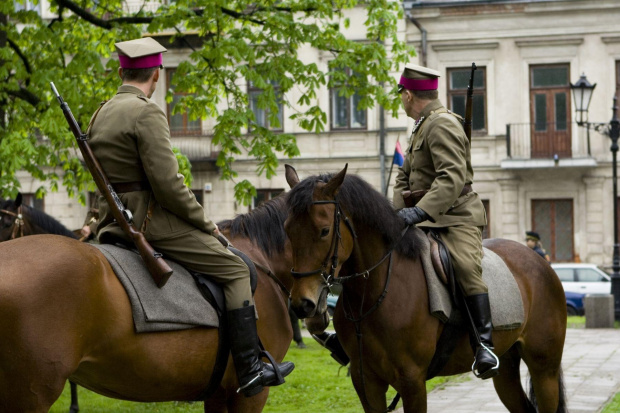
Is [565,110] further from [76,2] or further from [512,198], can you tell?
[76,2]

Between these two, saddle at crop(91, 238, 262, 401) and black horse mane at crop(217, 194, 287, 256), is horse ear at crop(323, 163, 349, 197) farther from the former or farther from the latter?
saddle at crop(91, 238, 262, 401)

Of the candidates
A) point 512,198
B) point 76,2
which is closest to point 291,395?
point 76,2

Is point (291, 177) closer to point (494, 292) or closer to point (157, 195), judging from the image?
point (157, 195)

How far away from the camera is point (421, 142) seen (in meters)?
6.59

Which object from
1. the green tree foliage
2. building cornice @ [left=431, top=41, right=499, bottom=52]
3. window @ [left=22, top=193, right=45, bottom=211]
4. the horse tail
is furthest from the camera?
window @ [left=22, top=193, right=45, bottom=211]

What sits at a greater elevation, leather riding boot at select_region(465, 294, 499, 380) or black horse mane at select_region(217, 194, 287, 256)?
black horse mane at select_region(217, 194, 287, 256)

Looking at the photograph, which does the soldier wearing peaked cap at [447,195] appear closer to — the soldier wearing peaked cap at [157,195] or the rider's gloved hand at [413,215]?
the rider's gloved hand at [413,215]

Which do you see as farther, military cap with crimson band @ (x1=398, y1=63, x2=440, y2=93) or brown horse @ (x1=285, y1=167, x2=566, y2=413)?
military cap with crimson band @ (x1=398, y1=63, x2=440, y2=93)

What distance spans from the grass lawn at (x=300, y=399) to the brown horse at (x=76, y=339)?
13.9ft

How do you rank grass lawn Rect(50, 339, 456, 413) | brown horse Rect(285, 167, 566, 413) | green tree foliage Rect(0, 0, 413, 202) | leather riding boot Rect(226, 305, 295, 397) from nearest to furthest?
leather riding boot Rect(226, 305, 295, 397)
brown horse Rect(285, 167, 566, 413)
grass lawn Rect(50, 339, 456, 413)
green tree foliage Rect(0, 0, 413, 202)

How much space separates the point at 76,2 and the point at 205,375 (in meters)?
10.4

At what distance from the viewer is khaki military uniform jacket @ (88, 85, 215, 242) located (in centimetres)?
Result: 519

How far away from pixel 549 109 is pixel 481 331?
24.6m

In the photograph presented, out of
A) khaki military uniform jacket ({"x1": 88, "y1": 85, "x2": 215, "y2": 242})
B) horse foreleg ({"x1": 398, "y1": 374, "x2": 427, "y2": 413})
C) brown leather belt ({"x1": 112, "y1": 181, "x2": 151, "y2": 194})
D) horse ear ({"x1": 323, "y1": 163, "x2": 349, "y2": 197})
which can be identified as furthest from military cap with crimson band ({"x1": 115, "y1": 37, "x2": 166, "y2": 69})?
horse foreleg ({"x1": 398, "y1": 374, "x2": 427, "y2": 413})
